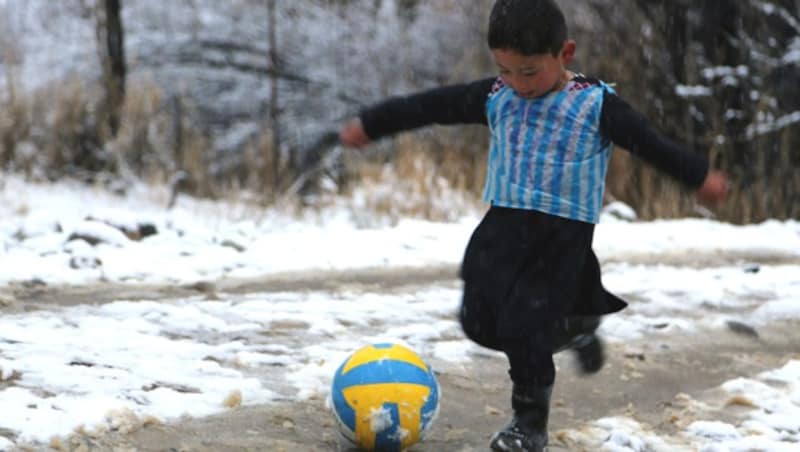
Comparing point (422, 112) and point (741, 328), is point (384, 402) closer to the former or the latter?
point (422, 112)

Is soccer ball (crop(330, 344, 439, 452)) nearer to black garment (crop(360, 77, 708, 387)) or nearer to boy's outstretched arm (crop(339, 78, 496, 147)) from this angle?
black garment (crop(360, 77, 708, 387))

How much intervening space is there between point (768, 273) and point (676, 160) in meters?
4.49

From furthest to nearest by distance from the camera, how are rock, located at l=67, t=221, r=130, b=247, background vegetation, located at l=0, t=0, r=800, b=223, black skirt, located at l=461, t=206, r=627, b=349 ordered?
background vegetation, located at l=0, t=0, r=800, b=223 → rock, located at l=67, t=221, r=130, b=247 → black skirt, located at l=461, t=206, r=627, b=349

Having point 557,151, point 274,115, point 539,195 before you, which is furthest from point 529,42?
point 274,115

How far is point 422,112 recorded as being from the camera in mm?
3510

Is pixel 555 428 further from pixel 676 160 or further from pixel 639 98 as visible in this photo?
pixel 639 98

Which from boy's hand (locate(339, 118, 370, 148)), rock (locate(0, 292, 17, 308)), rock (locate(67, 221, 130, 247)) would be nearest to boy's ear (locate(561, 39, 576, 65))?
boy's hand (locate(339, 118, 370, 148))

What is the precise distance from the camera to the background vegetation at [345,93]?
38.1ft

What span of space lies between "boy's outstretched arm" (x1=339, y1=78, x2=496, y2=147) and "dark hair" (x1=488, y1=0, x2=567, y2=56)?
345mm

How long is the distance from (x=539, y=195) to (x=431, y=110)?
1.66 feet

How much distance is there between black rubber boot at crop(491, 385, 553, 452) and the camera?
3311 millimetres

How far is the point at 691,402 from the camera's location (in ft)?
13.6

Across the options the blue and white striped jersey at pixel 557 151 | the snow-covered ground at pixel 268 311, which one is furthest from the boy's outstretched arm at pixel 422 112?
the snow-covered ground at pixel 268 311

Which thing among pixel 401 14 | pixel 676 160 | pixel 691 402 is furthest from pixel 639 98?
pixel 676 160
